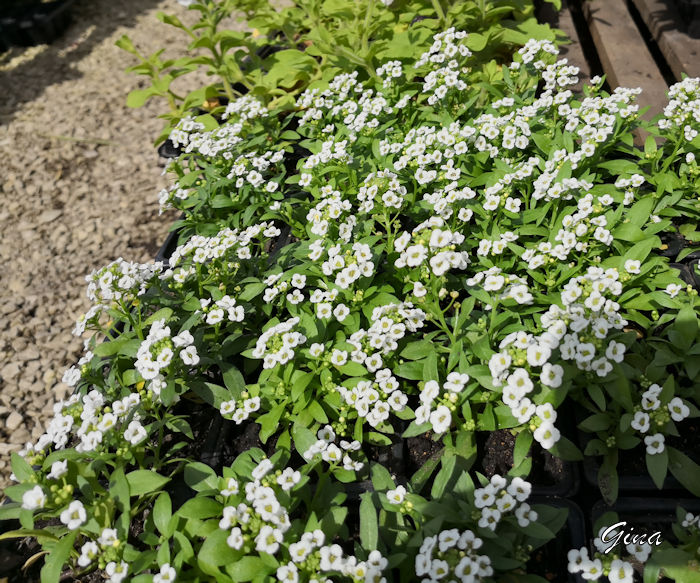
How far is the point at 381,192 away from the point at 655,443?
149 cm

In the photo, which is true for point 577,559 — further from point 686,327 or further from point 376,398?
point 686,327

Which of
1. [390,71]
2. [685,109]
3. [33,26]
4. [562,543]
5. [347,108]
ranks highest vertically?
[33,26]

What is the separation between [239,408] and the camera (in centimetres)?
197

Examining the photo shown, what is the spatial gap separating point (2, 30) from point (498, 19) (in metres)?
6.25

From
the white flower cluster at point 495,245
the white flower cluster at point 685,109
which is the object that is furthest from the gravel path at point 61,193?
the white flower cluster at point 685,109

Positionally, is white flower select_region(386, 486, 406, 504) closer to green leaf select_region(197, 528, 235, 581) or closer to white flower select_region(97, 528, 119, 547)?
green leaf select_region(197, 528, 235, 581)

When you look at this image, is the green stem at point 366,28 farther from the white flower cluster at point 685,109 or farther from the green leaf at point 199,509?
the green leaf at point 199,509

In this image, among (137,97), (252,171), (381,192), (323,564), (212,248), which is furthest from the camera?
(137,97)

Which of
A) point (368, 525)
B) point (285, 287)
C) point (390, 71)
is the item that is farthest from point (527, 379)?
point (390, 71)

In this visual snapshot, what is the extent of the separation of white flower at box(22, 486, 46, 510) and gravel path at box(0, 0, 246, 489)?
1.47 m

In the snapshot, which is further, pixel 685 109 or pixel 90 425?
pixel 685 109

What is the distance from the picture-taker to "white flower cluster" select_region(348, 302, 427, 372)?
195 cm

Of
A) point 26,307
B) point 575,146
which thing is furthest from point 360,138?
point 26,307

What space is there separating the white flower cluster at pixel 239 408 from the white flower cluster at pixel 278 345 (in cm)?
17
